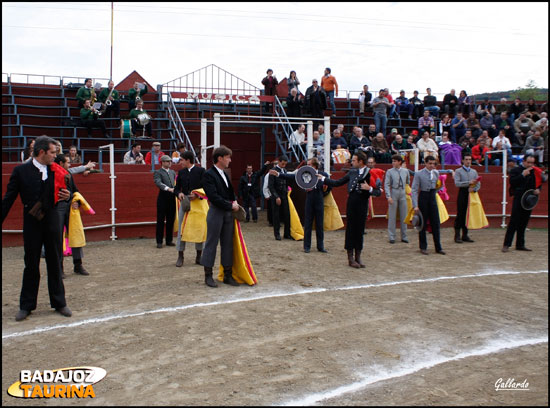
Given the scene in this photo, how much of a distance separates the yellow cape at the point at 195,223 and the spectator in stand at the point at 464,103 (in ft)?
51.0

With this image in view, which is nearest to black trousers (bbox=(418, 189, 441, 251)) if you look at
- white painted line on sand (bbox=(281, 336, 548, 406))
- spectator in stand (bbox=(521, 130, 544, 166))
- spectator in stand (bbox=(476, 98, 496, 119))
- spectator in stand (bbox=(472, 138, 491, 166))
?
white painted line on sand (bbox=(281, 336, 548, 406))

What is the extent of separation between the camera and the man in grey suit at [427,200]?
1116cm

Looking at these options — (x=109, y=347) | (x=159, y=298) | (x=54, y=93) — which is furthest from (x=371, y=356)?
(x=54, y=93)

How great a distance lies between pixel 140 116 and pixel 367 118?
8.74 m

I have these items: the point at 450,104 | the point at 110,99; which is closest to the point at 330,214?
the point at 110,99

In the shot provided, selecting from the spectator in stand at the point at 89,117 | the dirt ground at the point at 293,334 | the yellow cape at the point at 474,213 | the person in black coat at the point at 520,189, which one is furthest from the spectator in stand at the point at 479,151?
the spectator in stand at the point at 89,117

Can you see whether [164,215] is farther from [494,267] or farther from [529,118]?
[529,118]

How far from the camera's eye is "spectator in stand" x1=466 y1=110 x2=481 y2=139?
20219 mm

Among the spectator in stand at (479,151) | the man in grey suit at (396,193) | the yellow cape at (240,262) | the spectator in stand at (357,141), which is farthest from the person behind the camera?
the spectator in stand at (479,151)

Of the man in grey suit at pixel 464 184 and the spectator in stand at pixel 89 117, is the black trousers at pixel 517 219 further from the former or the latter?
the spectator in stand at pixel 89 117

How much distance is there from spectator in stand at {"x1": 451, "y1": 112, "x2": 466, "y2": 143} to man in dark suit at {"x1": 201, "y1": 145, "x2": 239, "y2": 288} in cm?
1382

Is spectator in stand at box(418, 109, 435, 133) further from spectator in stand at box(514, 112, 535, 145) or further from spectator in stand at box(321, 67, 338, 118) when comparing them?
spectator in stand at box(514, 112, 535, 145)

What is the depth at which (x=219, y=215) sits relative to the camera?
7.96 metres

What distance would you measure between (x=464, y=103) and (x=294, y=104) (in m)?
7.57
